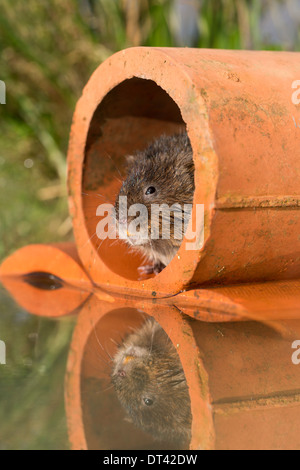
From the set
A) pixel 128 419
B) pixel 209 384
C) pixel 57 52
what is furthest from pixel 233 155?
pixel 57 52

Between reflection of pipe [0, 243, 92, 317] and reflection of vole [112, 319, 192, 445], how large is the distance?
74 centimetres

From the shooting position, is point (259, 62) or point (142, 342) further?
point (259, 62)

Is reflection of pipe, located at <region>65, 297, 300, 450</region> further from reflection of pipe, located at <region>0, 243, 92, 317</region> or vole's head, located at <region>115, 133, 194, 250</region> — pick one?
vole's head, located at <region>115, 133, 194, 250</region>

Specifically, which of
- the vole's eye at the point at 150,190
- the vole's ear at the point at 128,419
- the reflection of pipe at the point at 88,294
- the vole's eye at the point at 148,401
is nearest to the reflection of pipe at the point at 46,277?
the reflection of pipe at the point at 88,294

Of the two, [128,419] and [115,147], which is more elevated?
[115,147]

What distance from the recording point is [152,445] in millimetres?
1412

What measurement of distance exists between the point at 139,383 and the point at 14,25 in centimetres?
523

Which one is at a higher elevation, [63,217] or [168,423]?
[63,217]

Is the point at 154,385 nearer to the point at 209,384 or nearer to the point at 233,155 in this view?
the point at 209,384

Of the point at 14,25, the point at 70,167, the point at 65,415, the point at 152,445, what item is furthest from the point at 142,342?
the point at 14,25

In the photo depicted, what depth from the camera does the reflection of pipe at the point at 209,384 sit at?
146 cm

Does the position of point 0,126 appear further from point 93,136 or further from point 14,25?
point 93,136

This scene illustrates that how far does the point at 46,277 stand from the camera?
11.7 feet

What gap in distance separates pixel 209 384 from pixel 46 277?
192 cm
